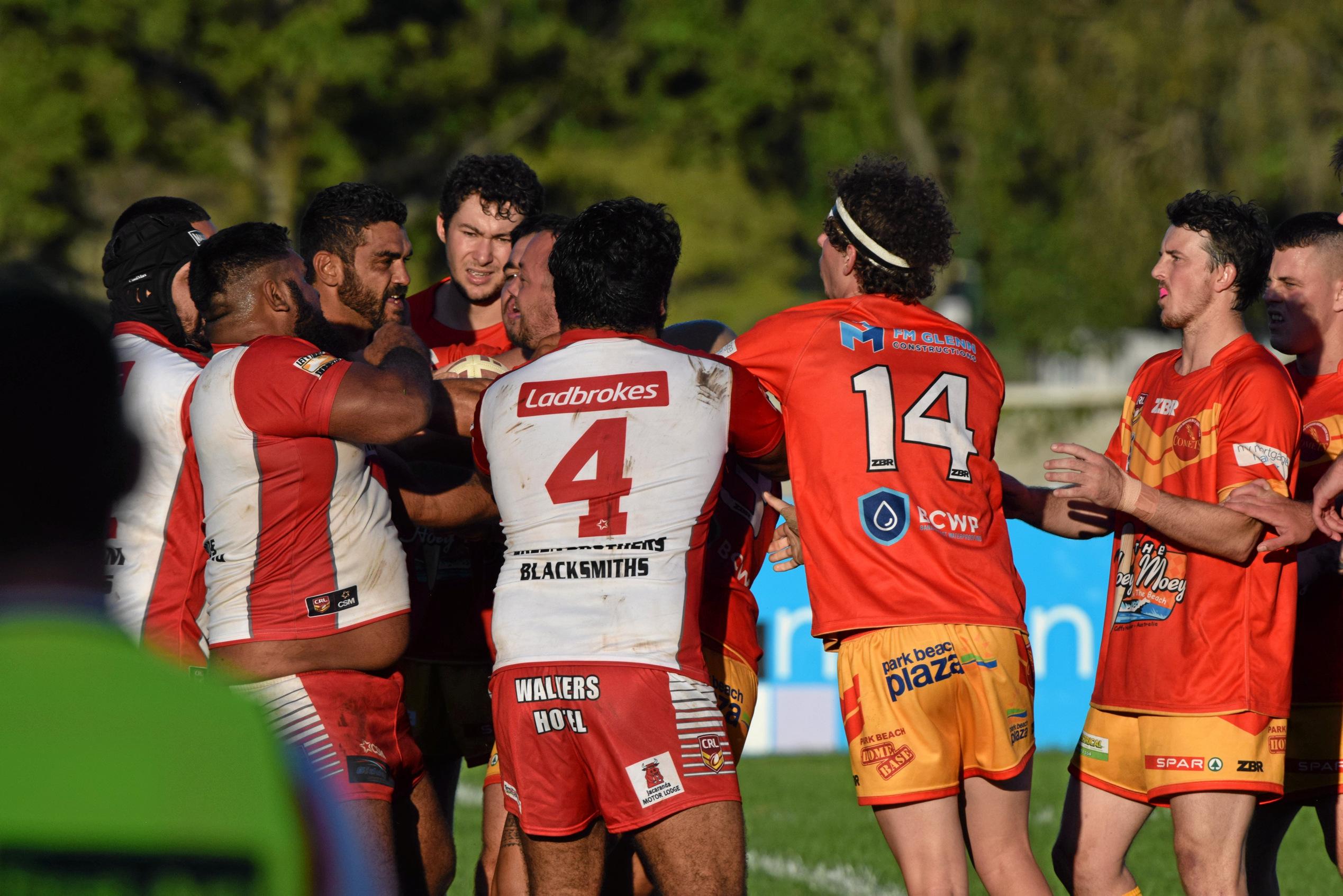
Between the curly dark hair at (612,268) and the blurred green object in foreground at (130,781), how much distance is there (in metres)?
2.86

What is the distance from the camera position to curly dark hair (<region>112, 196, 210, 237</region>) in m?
5.57

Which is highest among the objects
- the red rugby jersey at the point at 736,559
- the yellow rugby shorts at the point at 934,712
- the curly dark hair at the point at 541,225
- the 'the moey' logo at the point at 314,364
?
the curly dark hair at the point at 541,225

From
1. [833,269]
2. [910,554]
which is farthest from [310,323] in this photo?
[910,554]

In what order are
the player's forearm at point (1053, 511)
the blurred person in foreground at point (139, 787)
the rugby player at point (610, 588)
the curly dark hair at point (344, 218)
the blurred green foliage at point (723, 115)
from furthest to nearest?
the blurred green foliage at point (723, 115)
the player's forearm at point (1053, 511)
the curly dark hair at point (344, 218)
the rugby player at point (610, 588)
the blurred person in foreground at point (139, 787)

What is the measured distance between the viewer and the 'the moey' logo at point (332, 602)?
442cm

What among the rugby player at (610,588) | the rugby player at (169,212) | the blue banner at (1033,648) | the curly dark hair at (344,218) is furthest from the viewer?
the blue banner at (1033,648)

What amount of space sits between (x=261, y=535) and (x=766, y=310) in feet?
81.8

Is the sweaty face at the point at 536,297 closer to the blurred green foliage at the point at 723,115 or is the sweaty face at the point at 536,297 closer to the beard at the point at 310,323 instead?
the beard at the point at 310,323

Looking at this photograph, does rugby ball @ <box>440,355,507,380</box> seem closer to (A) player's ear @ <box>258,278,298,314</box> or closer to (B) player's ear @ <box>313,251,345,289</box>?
(B) player's ear @ <box>313,251,345,289</box>

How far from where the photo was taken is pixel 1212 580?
476cm

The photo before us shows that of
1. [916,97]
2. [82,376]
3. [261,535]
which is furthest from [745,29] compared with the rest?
[82,376]

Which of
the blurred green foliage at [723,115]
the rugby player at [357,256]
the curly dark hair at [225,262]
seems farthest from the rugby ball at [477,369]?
the blurred green foliage at [723,115]

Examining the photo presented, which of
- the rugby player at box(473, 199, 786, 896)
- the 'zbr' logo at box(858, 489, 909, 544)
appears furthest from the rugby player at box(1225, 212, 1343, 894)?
the rugby player at box(473, 199, 786, 896)

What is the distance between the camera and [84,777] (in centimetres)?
133
